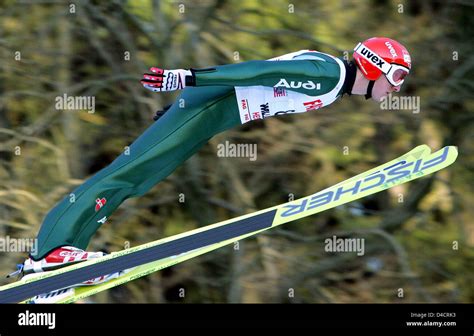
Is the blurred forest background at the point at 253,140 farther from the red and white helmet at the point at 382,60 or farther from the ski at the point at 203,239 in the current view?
the red and white helmet at the point at 382,60

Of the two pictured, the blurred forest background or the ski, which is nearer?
the ski

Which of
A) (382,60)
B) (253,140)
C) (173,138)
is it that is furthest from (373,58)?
(253,140)

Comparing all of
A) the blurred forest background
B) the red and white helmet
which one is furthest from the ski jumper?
the blurred forest background

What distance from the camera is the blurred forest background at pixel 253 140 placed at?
20.6ft

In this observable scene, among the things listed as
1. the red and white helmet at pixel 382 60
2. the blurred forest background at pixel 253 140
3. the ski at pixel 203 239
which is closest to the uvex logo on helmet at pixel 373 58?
the red and white helmet at pixel 382 60

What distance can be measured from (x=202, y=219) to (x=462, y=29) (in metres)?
2.25

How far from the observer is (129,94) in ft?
21.1

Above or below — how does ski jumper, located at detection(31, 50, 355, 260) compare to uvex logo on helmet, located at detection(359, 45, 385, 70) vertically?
below

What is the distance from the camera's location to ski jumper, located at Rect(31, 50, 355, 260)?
404 cm

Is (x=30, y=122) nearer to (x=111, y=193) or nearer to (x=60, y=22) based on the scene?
(x=60, y=22)

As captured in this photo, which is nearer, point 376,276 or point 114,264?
point 114,264

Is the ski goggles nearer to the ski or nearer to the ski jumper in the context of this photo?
the ski jumper

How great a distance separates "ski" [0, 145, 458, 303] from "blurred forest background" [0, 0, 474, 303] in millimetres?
1840
